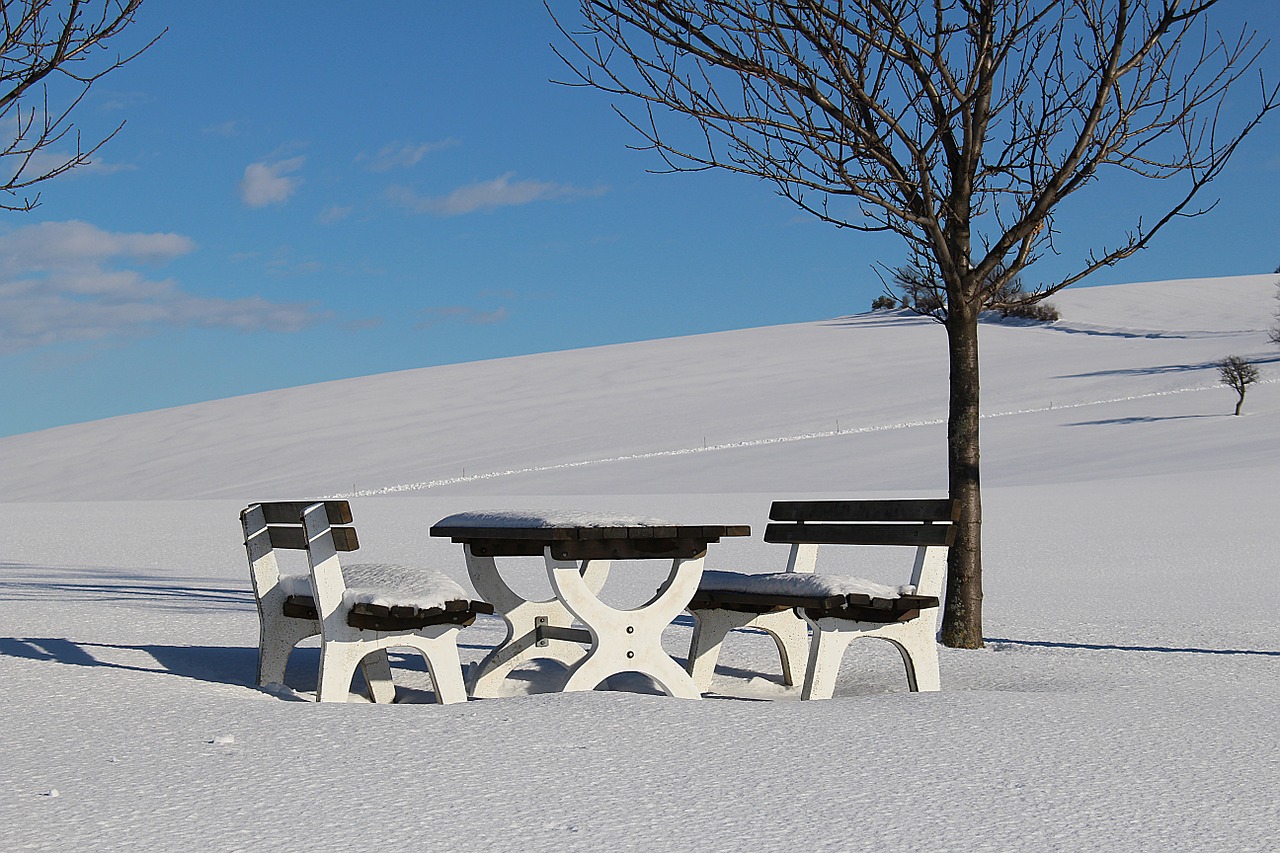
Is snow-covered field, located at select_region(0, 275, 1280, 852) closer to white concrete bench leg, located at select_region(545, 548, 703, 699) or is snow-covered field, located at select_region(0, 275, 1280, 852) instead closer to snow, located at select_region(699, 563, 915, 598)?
white concrete bench leg, located at select_region(545, 548, 703, 699)

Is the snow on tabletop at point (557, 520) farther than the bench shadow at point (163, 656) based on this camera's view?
No

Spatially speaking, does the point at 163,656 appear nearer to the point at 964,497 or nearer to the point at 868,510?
the point at 868,510

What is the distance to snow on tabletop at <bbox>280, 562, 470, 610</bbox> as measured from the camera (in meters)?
4.88

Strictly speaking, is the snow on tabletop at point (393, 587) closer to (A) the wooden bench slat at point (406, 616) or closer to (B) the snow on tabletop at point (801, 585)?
(A) the wooden bench slat at point (406, 616)

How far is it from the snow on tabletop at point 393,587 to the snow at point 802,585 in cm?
129

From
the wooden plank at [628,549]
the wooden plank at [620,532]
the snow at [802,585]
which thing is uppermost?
the wooden plank at [620,532]

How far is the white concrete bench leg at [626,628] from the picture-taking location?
16.7ft

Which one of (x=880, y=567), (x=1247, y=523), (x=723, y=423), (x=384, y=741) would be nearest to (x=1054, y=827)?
(x=384, y=741)

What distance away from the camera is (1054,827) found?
3312mm

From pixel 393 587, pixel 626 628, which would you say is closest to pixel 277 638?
pixel 393 587

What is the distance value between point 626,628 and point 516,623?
3.39 ft

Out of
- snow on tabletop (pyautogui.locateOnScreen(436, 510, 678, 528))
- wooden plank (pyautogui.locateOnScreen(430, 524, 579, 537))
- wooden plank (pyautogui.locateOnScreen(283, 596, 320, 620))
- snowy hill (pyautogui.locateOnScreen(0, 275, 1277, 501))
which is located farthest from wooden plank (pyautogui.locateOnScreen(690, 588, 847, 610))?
snowy hill (pyautogui.locateOnScreen(0, 275, 1277, 501))

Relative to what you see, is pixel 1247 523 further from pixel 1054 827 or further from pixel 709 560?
pixel 1054 827

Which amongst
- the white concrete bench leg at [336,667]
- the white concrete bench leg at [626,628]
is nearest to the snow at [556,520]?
the white concrete bench leg at [626,628]
